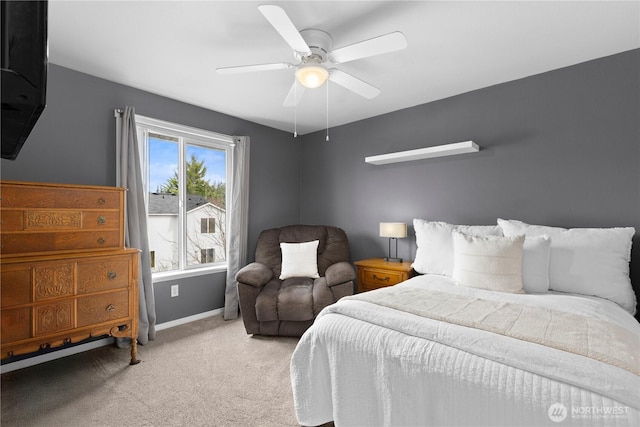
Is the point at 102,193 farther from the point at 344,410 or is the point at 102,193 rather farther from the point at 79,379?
the point at 344,410

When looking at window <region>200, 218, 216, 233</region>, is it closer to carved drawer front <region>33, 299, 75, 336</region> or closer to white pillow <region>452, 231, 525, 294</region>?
carved drawer front <region>33, 299, 75, 336</region>

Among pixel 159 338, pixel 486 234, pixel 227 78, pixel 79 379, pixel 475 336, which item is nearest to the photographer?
pixel 475 336

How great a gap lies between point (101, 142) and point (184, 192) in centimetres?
93

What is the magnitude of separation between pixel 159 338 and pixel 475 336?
287cm

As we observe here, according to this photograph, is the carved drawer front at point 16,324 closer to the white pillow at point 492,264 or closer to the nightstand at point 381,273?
the nightstand at point 381,273

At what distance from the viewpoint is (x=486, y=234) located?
8.71ft

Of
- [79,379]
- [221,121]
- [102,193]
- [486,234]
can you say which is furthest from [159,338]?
[486,234]

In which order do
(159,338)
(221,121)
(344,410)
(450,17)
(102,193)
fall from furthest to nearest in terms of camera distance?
(221,121) → (159,338) → (102,193) → (450,17) → (344,410)

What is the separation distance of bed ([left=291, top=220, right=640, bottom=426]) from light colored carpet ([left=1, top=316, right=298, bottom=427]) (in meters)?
0.48

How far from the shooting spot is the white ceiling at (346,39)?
6.22 ft

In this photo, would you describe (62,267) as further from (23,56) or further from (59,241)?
(23,56)

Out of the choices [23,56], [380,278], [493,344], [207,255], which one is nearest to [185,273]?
[207,255]

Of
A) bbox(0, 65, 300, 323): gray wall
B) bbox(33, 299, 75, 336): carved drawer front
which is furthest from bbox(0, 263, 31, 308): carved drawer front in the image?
bbox(0, 65, 300, 323): gray wall

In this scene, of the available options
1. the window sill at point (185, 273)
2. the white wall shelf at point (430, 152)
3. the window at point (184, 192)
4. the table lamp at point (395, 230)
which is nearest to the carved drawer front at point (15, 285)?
the window sill at point (185, 273)
